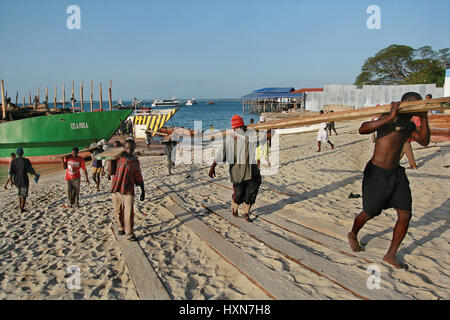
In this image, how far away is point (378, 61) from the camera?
4406 cm

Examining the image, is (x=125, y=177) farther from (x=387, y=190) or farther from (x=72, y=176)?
(x=387, y=190)

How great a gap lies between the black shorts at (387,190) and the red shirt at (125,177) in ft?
10.7

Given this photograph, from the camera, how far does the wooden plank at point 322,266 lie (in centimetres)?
300

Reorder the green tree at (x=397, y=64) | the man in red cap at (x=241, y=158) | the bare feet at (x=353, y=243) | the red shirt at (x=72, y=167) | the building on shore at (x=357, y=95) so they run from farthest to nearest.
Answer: the green tree at (x=397, y=64)
the building on shore at (x=357, y=95)
the red shirt at (x=72, y=167)
the man in red cap at (x=241, y=158)
the bare feet at (x=353, y=243)

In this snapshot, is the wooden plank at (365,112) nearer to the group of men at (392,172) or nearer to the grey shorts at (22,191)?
the group of men at (392,172)

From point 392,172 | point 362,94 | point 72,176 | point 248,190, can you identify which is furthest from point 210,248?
point 362,94

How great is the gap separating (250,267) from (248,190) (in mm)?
1606

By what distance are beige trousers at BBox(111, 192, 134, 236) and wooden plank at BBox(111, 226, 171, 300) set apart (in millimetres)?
235

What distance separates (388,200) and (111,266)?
3556mm

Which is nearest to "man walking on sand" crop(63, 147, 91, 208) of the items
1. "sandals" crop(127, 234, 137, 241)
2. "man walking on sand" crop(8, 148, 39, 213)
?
"man walking on sand" crop(8, 148, 39, 213)

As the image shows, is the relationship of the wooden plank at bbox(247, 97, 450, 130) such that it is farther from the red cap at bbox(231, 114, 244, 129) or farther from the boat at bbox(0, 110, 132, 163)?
the boat at bbox(0, 110, 132, 163)

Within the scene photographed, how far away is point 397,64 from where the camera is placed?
42.9 meters

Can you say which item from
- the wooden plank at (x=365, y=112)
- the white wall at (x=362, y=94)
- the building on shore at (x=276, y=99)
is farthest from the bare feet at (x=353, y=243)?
the building on shore at (x=276, y=99)

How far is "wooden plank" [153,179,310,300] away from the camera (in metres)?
3.07
